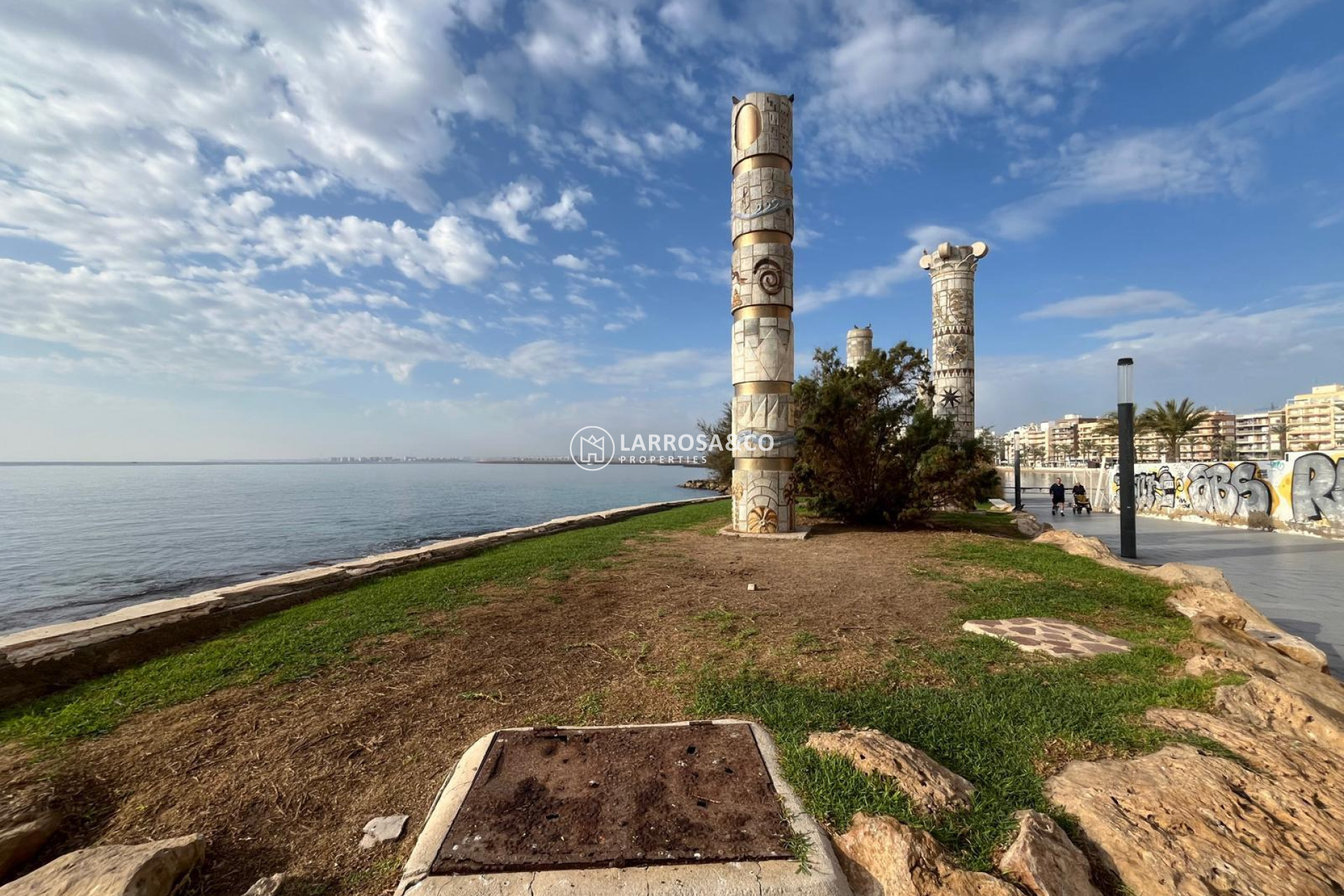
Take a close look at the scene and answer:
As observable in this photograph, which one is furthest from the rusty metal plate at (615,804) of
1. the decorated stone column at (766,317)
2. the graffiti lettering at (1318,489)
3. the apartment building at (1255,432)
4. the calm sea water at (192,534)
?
the apartment building at (1255,432)

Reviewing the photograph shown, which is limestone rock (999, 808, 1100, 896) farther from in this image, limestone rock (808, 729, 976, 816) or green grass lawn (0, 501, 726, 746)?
green grass lawn (0, 501, 726, 746)

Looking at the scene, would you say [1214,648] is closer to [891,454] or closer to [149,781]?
[149,781]

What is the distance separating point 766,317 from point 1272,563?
33.9ft

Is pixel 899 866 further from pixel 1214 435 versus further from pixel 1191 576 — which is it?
pixel 1214 435

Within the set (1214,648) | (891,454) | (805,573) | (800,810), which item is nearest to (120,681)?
(800,810)

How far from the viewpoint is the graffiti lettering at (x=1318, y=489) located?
12.4 m

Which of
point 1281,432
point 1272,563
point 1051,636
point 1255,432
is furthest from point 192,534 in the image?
point 1255,432

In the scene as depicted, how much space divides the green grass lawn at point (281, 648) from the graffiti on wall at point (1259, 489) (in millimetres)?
15374

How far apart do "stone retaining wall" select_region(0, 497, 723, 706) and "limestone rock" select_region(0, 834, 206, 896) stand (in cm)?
326

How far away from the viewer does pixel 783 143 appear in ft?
41.0

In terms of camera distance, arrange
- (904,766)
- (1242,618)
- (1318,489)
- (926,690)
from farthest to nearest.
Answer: (1318,489)
(1242,618)
(926,690)
(904,766)

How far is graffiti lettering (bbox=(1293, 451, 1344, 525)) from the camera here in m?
12.4

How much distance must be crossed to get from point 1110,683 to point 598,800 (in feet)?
12.6

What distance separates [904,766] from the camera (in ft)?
8.96
